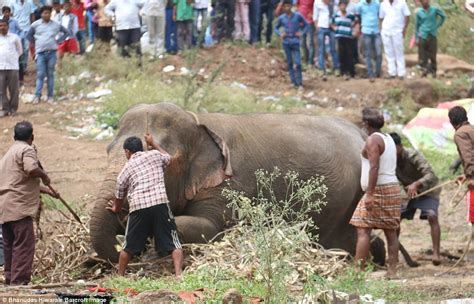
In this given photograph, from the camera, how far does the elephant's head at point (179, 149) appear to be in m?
12.5

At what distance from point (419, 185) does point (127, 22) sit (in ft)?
33.7

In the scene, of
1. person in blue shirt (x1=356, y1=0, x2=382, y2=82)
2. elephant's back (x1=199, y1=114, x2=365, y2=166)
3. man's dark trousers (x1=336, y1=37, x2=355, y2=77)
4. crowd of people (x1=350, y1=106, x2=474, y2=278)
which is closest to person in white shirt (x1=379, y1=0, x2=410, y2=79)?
person in blue shirt (x1=356, y1=0, x2=382, y2=82)

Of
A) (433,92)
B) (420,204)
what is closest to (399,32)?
A: (433,92)

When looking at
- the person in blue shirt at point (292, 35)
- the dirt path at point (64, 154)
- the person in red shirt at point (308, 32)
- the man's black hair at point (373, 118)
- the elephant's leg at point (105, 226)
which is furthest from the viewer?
the person in red shirt at point (308, 32)

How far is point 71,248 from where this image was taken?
12.3m

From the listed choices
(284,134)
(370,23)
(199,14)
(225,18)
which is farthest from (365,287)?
(225,18)

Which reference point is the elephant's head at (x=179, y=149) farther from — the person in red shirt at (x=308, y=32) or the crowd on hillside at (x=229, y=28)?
the person in red shirt at (x=308, y=32)

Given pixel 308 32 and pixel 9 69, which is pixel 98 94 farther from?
pixel 308 32

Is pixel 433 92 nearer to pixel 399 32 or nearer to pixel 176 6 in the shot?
pixel 399 32

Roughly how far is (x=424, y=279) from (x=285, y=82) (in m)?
12.6

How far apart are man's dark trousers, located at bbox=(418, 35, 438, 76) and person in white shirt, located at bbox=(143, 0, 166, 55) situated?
4699 millimetres

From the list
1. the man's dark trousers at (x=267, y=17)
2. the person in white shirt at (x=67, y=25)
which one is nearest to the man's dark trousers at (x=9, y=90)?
the person in white shirt at (x=67, y=25)

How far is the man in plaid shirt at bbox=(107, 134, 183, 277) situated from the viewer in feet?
37.4

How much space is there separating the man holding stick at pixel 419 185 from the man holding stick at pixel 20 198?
4147 millimetres
